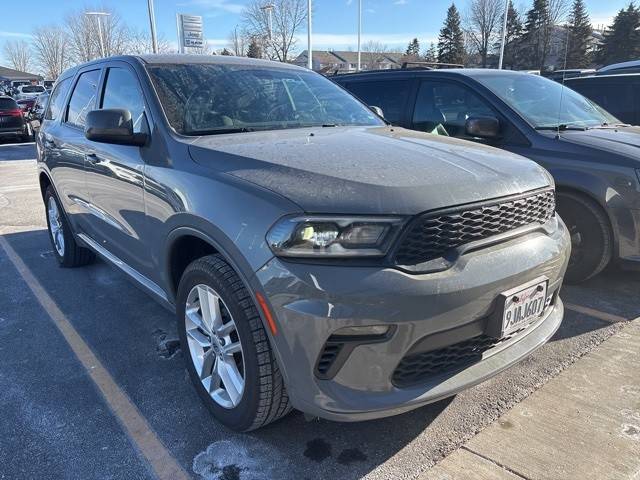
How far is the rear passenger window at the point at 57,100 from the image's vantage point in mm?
4814

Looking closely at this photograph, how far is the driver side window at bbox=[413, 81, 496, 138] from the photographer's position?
479 centimetres

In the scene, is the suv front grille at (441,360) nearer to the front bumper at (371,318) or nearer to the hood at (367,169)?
the front bumper at (371,318)

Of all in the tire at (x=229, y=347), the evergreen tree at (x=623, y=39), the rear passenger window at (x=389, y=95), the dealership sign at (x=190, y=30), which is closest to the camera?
the tire at (x=229, y=347)

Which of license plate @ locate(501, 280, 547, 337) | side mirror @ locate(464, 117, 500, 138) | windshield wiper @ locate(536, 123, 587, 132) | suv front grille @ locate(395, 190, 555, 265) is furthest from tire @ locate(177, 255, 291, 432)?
windshield wiper @ locate(536, 123, 587, 132)

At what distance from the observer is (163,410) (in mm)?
2762

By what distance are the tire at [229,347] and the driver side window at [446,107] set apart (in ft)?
10.5

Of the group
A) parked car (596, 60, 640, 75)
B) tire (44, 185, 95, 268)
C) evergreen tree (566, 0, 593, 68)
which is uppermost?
evergreen tree (566, 0, 593, 68)

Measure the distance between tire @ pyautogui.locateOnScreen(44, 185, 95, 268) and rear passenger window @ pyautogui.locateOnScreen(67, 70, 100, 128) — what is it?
0.92 meters

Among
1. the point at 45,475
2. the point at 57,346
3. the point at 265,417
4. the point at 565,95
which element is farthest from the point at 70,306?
the point at 565,95

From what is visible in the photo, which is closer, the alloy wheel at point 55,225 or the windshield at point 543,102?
the windshield at point 543,102

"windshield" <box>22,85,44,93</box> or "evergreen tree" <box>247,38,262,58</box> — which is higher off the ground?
"evergreen tree" <box>247,38,262,58</box>

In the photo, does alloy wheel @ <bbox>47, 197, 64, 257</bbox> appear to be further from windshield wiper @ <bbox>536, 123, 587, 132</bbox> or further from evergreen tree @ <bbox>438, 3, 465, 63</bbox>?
evergreen tree @ <bbox>438, 3, 465, 63</bbox>

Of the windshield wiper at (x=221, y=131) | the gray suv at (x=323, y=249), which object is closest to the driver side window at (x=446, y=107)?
the gray suv at (x=323, y=249)

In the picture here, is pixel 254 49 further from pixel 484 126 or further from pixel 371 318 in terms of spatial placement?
pixel 371 318
